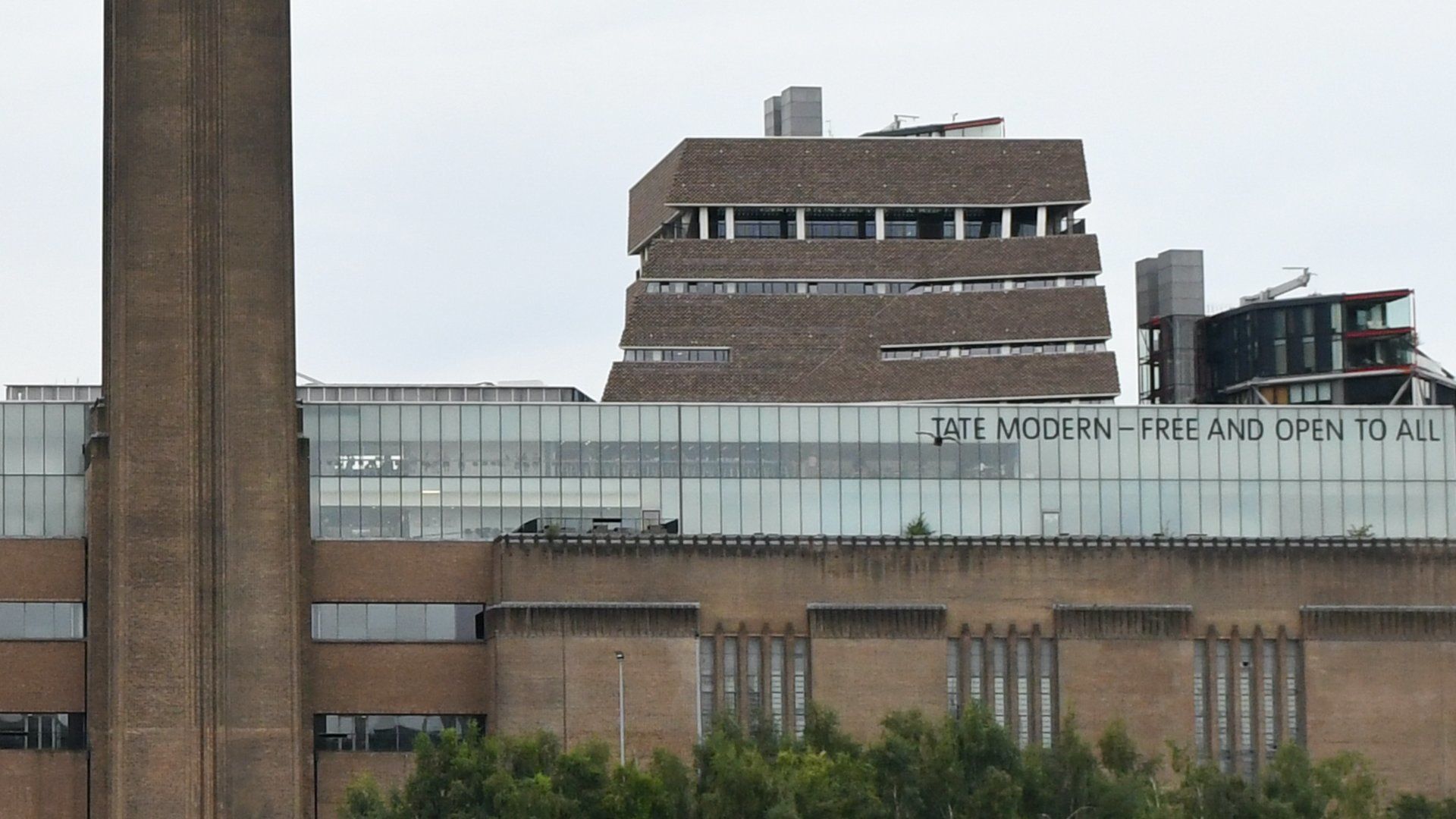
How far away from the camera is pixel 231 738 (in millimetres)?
105125

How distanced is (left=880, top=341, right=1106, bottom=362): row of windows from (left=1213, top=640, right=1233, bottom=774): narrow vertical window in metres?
51.9

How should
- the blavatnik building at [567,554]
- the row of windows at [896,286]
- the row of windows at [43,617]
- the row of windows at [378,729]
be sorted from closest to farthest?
1. the blavatnik building at [567,554]
2. the row of windows at [43,617]
3. the row of windows at [378,729]
4. the row of windows at [896,286]

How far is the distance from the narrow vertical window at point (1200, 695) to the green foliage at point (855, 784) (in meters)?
11.4

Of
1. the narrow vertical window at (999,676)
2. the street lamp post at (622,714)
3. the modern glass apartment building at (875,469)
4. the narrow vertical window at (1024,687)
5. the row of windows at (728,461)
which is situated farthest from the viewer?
the row of windows at (728,461)

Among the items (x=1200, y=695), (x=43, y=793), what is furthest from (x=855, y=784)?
(x=43, y=793)

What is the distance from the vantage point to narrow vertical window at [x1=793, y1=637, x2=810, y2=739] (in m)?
110

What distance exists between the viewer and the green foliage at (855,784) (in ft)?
303

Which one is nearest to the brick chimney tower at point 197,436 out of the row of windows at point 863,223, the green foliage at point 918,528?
the green foliage at point 918,528

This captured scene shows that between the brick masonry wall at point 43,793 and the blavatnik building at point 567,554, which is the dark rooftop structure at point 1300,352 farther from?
the brick masonry wall at point 43,793

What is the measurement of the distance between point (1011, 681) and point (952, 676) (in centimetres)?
203

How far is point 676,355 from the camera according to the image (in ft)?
531

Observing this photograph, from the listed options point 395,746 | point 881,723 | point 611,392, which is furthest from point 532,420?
point 611,392

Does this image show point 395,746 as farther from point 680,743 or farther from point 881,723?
point 881,723

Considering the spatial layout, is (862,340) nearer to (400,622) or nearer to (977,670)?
(977,670)
